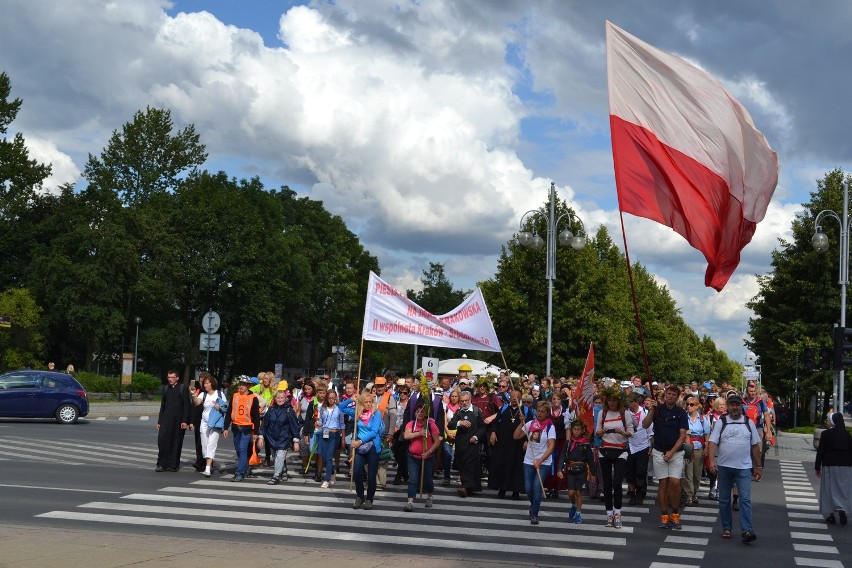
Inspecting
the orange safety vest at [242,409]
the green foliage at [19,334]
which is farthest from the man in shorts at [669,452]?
the green foliage at [19,334]

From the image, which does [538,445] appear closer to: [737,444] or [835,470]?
[737,444]

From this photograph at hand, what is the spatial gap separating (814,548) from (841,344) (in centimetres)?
1427

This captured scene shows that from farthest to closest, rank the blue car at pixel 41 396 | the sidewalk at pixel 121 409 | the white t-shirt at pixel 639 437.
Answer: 1. the sidewalk at pixel 121 409
2. the blue car at pixel 41 396
3. the white t-shirt at pixel 639 437

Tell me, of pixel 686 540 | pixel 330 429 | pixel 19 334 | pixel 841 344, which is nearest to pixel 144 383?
pixel 19 334

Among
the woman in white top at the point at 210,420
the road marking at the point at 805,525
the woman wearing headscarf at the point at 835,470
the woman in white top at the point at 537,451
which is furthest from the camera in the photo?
the woman in white top at the point at 210,420

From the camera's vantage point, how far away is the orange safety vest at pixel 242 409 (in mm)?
18016

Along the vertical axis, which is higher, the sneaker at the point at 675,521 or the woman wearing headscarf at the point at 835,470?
the woman wearing headscarf at the point at 835,470

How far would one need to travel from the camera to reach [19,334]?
49.8 m

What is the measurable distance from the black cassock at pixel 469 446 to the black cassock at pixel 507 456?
267 millimetres

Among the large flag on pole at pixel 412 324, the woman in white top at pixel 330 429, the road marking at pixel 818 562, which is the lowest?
the road marking at pixel 818 562

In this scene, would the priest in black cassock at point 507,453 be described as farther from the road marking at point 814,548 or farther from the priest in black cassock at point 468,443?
the road marking at point 814,548

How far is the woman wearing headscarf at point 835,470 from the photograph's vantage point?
15070mm

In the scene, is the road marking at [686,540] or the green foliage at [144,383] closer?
the road marking at [686,540]

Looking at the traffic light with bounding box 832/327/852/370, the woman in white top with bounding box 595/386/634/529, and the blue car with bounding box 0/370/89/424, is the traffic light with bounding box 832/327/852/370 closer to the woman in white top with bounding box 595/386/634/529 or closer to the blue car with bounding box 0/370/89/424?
the woman in white top with bounding box 595/386/634/529
